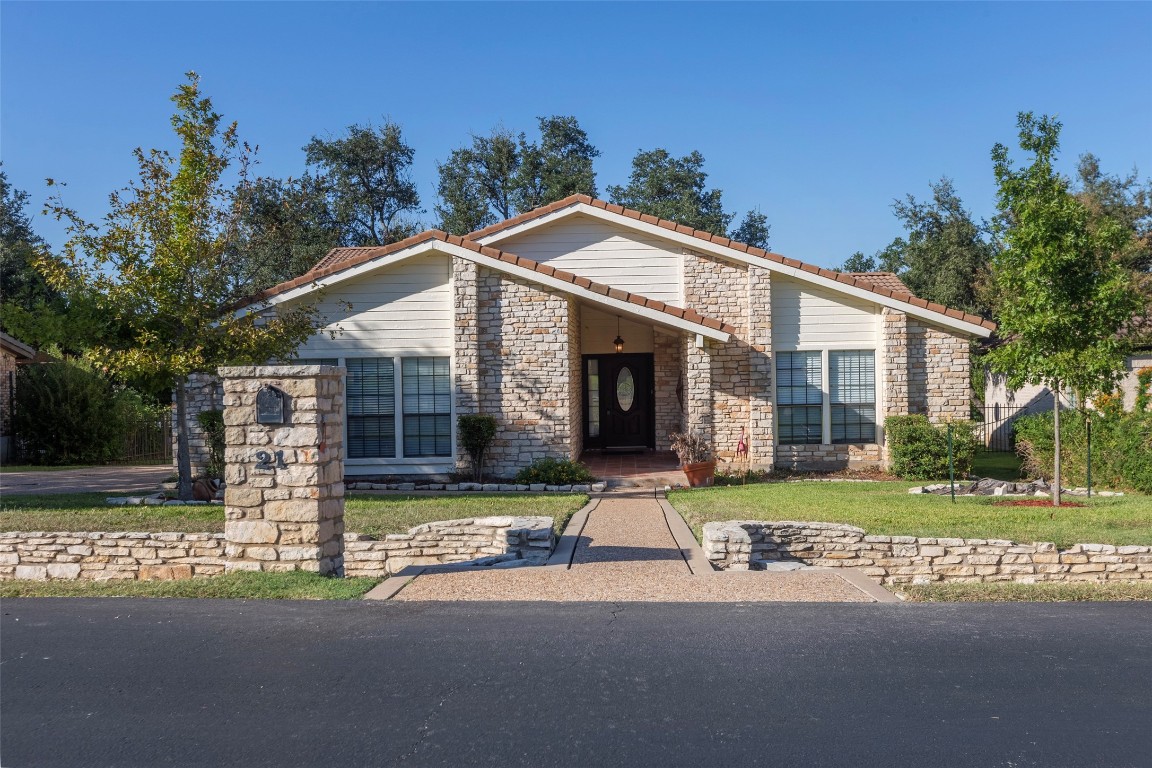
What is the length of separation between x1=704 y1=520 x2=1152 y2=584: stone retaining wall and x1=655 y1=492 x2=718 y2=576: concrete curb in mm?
187

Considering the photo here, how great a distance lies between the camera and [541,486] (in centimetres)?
1541

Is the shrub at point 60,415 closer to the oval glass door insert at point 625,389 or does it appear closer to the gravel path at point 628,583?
the oval glass door insert at point 625,389

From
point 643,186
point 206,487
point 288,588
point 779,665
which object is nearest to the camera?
point 779,665

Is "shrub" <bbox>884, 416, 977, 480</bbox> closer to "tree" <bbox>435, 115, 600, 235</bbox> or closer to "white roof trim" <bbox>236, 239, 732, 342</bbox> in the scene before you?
"white roof trim" <bbox>236, 239, 732, 342</bbox>

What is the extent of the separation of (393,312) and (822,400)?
8.23 meters

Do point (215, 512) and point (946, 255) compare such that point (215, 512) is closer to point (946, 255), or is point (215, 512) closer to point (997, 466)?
point (997, 466)

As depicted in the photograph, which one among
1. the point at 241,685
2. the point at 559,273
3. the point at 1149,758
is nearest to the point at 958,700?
the point at 1149,758

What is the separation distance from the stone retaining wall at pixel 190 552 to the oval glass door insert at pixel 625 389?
1043 cm

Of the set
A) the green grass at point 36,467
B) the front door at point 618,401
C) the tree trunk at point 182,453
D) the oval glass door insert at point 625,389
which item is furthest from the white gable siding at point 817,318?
the green grass at point 36,467

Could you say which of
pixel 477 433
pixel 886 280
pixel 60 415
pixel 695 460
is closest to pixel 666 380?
pixel 695 460

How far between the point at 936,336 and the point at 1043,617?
11.3m

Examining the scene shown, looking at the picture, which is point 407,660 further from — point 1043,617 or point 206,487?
point 206,487

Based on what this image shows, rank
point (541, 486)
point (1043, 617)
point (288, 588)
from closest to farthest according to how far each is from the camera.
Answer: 1. point (1043, 617)
2. point (288, 588)
3. point (541, 486)

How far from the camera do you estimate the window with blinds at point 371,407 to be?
1633 cm
